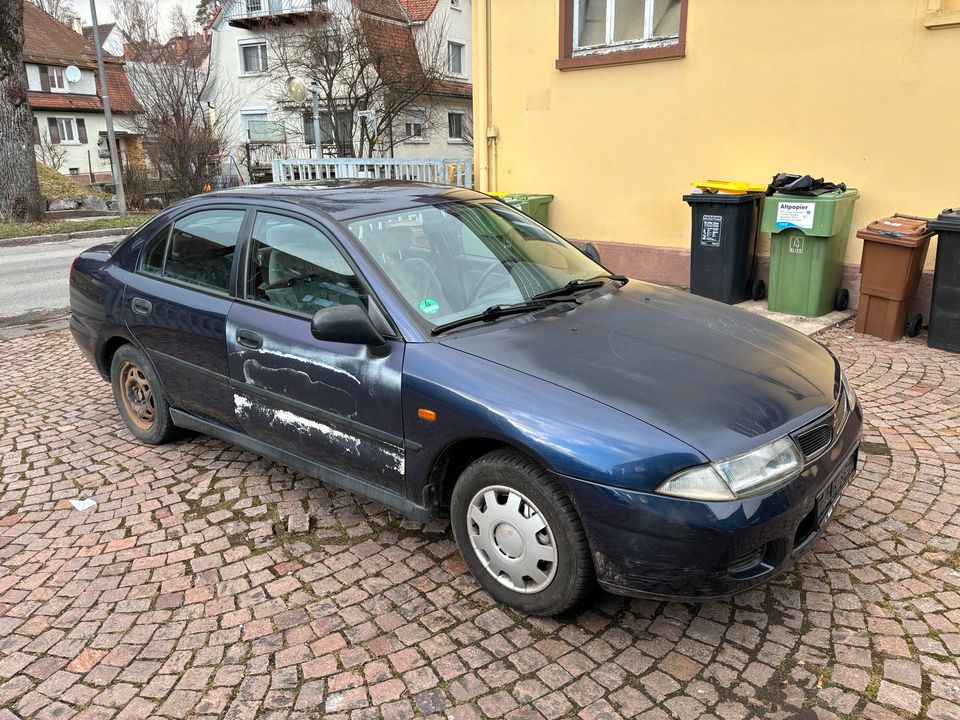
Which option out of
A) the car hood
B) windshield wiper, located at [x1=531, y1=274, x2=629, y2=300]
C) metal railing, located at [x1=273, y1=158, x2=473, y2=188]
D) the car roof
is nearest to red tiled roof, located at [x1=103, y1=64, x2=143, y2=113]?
metal railing, located at [x1=273, y1=158, x2=473, y2=188]

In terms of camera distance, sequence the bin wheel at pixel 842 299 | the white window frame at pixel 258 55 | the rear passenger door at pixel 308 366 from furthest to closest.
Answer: the white window frame at pixel 258 55, the bin wheel at pixel 842 299, the rear passenger door at pixel 308 366

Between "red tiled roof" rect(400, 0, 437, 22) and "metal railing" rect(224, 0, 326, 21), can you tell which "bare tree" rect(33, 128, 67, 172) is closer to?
"metal railing" rect(224, 0, 326, 21)

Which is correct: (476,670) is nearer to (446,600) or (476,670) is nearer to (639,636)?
(446,600)

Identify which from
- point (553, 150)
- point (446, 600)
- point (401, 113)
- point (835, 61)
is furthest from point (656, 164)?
point (401, 113)

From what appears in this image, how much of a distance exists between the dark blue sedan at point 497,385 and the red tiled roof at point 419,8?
3384 centimetres

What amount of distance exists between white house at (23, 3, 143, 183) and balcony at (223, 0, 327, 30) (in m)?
10.6

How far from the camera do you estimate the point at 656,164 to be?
9.04 m

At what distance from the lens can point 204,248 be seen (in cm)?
419

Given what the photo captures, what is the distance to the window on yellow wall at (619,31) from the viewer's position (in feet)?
28.7

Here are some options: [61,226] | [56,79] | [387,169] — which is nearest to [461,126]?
[61,226]

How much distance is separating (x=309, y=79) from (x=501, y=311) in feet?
102

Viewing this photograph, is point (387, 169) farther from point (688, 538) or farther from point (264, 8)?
point (264, 8)

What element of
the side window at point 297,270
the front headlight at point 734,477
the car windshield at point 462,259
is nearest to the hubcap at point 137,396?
the side window at point 297,270

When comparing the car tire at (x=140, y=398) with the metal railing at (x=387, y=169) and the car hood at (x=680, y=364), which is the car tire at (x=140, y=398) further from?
the metal railing at (x=387, y=169)
